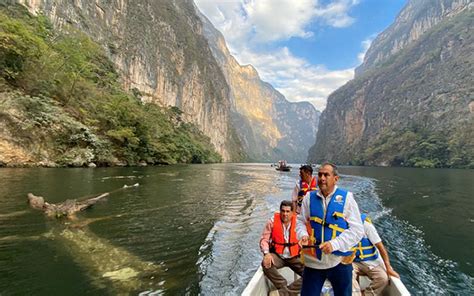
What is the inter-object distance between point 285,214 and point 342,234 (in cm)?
191

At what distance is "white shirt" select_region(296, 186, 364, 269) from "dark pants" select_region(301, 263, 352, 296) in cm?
9

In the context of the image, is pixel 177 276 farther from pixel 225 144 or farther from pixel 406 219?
pixel 225 144

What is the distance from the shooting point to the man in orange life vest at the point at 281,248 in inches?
183

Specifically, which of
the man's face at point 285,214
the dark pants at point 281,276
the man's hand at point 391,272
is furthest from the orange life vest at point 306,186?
the man's hand at point 391,272

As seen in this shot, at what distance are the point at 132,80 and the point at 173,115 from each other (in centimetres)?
1549

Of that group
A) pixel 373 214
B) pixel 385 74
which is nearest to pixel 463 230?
pixel 373 214

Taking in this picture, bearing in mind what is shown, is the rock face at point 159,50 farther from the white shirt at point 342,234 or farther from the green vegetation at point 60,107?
the white shirt at point 342,234

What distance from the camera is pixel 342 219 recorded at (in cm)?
300

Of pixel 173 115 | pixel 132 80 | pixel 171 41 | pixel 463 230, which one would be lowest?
pixel 463 230

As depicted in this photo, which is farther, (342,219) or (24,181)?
(24,181)

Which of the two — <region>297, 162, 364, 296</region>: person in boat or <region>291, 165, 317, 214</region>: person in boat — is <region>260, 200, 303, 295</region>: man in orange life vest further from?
<region>297, 162, 364, 296</region>: person in boat

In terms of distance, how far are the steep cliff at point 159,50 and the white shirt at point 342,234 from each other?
199ft

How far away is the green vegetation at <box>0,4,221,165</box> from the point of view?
26266 mm

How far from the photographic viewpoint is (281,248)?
4.88 metres
